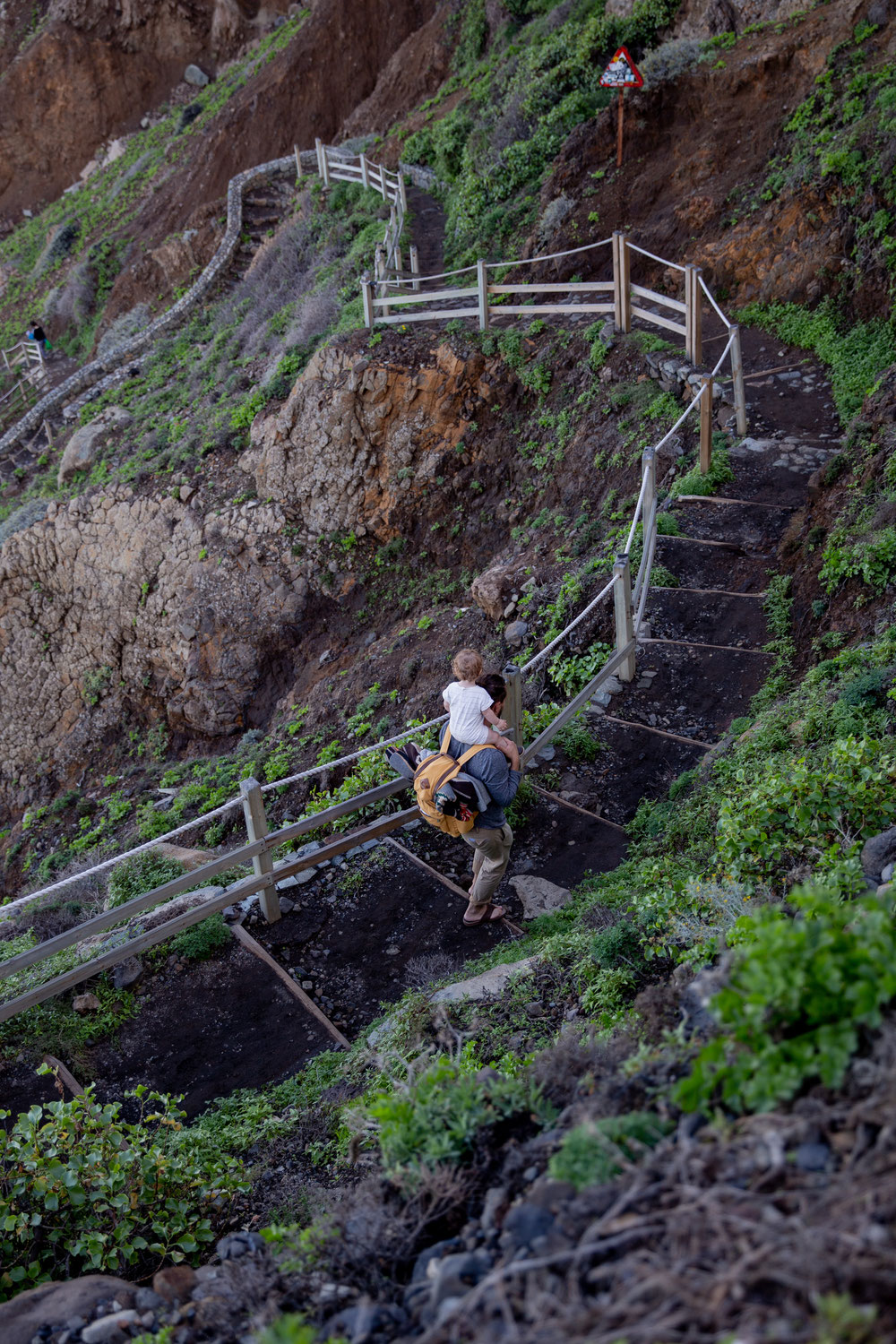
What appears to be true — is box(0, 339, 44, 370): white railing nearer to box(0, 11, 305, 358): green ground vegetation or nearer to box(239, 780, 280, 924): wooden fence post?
box(0, 11, 305, 358): green ground vegetation

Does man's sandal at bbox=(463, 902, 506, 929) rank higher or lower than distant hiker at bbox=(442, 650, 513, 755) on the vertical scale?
lower

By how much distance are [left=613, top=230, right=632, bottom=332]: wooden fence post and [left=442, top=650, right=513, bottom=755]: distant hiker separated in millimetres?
8904

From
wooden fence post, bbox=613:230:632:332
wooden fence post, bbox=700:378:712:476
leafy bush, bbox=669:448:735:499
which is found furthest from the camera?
wooden fence post, bbox=613:230:632:332

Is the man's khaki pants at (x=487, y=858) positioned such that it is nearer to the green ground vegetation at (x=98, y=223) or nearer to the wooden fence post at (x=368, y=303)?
the wooden fence post at (x=368, y=303)

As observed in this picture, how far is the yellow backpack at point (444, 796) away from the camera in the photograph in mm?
5410

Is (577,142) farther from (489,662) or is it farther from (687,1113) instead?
(687,1113)

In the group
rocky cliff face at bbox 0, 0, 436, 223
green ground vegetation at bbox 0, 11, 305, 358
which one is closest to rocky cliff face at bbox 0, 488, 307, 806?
green ground vegetation at bbox 0, 11, 305, 358

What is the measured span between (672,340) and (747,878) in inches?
384

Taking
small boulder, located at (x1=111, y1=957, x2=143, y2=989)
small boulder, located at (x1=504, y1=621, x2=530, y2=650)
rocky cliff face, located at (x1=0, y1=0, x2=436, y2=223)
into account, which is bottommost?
small boulder, located at (x1=111, y1=957, x2=143, y2=989)

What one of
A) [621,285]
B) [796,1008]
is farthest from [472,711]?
[621,285]

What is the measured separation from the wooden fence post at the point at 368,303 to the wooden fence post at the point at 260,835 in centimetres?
1052

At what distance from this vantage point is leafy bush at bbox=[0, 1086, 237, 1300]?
374 centimetres

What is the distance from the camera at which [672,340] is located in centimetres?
1251

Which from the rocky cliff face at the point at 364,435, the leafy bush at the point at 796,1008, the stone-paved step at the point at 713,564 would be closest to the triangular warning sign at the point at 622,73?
the rocky cliff face at the point at 364,435
